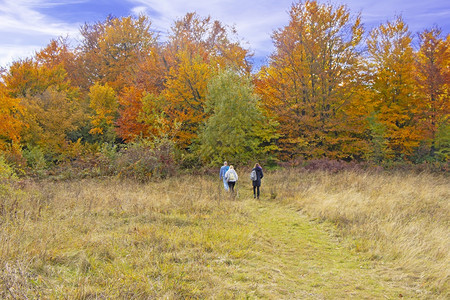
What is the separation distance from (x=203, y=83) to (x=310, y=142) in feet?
30.6

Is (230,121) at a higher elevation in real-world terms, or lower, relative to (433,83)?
lower

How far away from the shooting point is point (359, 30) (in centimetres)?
2131

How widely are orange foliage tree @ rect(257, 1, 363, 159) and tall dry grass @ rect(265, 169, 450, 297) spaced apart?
6476 millimetres

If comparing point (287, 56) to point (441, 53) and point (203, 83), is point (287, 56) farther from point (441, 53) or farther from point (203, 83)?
point (441, 53)

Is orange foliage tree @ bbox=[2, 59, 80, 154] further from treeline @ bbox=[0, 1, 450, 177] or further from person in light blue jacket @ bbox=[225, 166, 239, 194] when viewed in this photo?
person in light blue jacket @ bbox=[225, 166, 239, 194]

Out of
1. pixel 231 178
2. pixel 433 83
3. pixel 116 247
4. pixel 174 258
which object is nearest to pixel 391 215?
pixel 231 178

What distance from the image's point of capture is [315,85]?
886 inches

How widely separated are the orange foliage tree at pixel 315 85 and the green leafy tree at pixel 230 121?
264 cm

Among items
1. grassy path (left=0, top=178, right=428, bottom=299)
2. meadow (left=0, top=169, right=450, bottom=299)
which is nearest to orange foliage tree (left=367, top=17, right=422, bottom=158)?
meadow (left=0, top=169, right=450, bottom=299)

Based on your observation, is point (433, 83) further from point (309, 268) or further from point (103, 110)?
point (103, 110)

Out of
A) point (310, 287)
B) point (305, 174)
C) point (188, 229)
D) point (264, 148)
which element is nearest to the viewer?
point (310, 287)

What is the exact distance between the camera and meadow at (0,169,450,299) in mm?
4445

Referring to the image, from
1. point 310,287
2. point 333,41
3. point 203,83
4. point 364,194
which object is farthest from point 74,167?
point 333,41

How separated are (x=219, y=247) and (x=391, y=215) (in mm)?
5700
